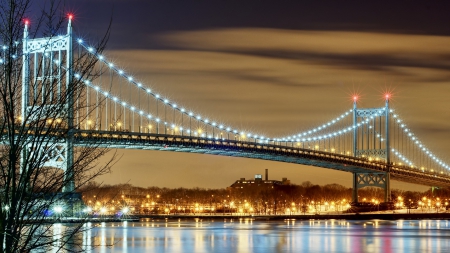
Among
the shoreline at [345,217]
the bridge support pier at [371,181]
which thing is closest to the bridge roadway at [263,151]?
the bridge support pier at [371,181]

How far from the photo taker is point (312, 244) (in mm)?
32938

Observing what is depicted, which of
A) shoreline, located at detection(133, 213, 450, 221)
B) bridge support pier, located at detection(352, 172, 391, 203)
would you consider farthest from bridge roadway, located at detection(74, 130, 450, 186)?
shoreline, located at detection(133, 213, 450, 221)

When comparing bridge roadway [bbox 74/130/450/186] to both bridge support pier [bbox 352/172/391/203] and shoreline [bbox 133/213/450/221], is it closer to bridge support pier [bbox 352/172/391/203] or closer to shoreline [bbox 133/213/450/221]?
bridge support pier [bbox 352/172/391/203]

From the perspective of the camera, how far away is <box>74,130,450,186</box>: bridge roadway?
181 feet

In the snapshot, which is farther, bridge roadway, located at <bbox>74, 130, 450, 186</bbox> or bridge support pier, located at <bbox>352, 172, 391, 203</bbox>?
bridge support pier, located at <bbox>352, 172, 391, 203</bbox>

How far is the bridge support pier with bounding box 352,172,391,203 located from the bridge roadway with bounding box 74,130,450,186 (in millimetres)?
1143

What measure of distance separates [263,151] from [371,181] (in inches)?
843

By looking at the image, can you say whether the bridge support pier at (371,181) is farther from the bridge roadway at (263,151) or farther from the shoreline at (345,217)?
the shoreline at (345,217)

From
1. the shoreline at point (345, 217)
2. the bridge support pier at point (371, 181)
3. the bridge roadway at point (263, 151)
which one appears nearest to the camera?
the bridge roadway at point (263, 151)

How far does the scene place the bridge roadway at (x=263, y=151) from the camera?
55.2m

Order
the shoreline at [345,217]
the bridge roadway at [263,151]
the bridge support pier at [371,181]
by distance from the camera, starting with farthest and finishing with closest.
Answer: the bridge support pier at [371,181]
the shoreline at [345,217]
the bridge roadway at [263,151]

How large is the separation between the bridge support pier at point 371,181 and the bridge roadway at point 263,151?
1143 mm

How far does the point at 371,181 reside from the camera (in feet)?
285

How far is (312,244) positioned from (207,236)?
6.92 metres
